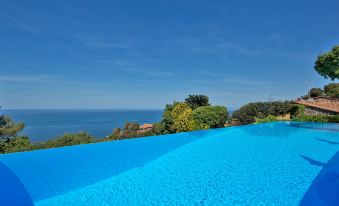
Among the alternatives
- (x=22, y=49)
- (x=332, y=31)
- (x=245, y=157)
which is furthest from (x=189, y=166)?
(x=22, y=49)

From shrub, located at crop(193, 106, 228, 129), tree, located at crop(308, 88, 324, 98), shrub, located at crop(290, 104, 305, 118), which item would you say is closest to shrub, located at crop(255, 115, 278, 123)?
shrub, located at crop(290, 104, 305, 118)

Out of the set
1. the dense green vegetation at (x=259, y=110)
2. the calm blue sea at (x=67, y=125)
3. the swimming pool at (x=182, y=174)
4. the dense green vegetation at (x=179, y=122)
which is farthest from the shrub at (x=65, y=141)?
the dense green vegetation at (x=259, y=110)

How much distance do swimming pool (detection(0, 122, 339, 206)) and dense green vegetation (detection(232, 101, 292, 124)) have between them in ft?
29.2

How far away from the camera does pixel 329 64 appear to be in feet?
52.4

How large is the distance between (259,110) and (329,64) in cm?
588

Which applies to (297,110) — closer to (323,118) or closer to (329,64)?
(323,118)

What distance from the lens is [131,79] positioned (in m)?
33.3

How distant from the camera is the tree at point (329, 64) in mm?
15445

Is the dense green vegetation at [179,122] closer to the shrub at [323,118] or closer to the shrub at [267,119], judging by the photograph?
the shrub at [267,119]

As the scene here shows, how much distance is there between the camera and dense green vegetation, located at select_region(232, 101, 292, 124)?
19.3 m

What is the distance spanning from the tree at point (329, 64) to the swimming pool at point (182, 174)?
7596 millimetres

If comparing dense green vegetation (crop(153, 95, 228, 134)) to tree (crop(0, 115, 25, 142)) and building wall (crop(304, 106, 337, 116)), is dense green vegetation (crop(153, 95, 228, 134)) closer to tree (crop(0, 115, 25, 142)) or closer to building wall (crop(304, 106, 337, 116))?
building wall (crop(304, 106, 337, 116))

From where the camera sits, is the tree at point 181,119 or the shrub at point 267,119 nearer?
the tree at point 181,119

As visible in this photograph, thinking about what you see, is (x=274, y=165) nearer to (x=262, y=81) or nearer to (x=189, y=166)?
(x=189, y=166)
